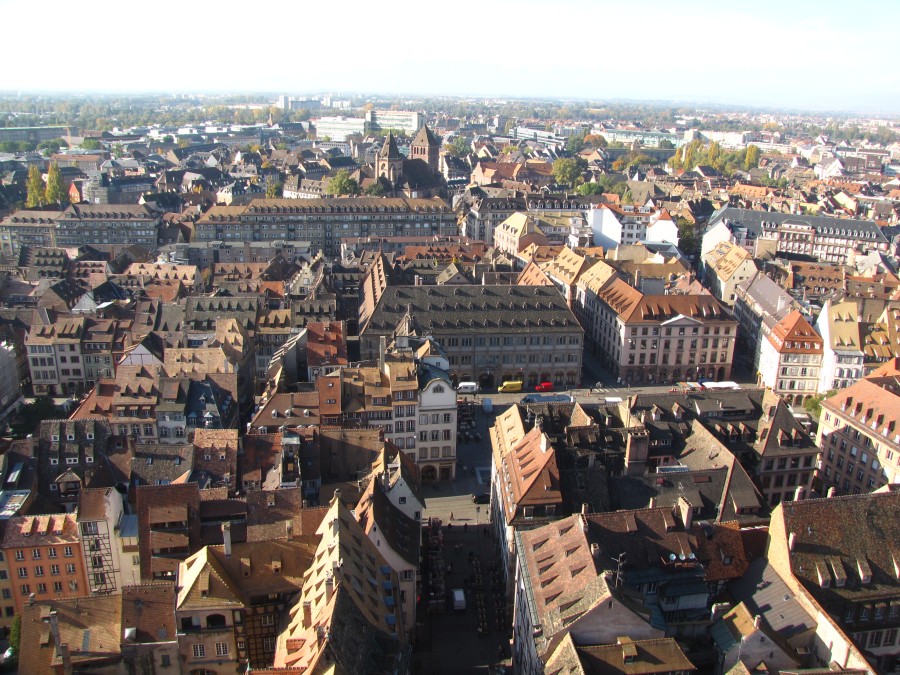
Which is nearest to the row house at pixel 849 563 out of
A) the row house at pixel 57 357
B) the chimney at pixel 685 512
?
the chimney at pixel 685 512

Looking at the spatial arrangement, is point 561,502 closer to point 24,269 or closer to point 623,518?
point 623,518

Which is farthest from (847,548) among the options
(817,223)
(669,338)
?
(817,223)

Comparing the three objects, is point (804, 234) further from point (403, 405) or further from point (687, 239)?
point (403, 405)

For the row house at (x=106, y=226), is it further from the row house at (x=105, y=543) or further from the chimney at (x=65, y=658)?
the chimney at (x=65, y=658)

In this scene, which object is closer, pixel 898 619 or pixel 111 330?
pixel 898 619

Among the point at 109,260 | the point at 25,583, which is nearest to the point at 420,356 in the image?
the point at 25,583
